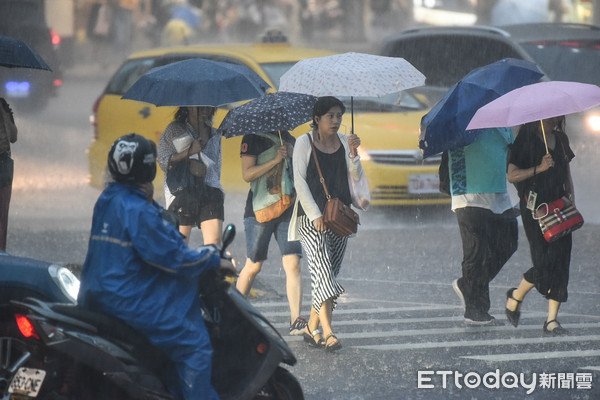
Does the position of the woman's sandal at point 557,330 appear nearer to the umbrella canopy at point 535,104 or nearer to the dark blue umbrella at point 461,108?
the dark blue umbrella at point 461,108

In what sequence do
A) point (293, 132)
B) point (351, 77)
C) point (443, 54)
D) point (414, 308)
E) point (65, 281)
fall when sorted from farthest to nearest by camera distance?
point (443, 54)
point (293, 132)
point (414, 308)
point (351, 77)
point (65, 281)

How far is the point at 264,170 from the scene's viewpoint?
795 centimetres

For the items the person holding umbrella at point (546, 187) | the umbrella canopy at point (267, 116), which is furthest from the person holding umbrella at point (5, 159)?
the person holding umbrella at point (546, 187)

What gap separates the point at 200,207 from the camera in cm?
823

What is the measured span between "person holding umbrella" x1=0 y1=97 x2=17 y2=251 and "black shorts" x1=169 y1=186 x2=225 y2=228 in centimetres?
123

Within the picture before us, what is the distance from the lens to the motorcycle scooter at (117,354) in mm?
4762

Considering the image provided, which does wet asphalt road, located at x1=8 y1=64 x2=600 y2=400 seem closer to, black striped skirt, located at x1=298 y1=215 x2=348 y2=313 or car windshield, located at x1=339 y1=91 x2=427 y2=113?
black striped skirt, located at x1=298 y1=215 x2=348 y2=313

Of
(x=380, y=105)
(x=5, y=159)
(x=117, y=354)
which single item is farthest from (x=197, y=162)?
(x=380, y=105)

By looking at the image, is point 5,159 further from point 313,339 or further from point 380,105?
point 380,105

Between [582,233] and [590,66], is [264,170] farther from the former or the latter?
[590,66]

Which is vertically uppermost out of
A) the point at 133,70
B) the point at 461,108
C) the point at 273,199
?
the point at 461,108

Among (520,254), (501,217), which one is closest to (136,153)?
(501,217)

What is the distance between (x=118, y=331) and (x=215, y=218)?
3353mm

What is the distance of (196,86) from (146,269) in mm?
3083
